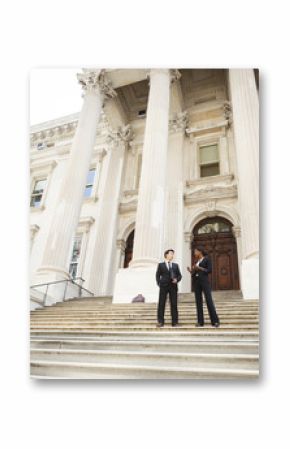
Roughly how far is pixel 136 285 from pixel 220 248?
4.32m

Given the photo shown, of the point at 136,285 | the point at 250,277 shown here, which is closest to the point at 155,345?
the point at 250,277

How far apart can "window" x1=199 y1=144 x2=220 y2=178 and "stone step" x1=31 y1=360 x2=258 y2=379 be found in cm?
849

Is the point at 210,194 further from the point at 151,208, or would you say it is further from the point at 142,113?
the point at 142,113

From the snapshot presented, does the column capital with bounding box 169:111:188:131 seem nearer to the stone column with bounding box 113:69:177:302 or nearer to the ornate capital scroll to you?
the ornate capital scroll

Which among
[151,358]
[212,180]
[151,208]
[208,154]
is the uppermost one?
[208,154]

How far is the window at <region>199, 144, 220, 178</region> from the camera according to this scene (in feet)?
35.6

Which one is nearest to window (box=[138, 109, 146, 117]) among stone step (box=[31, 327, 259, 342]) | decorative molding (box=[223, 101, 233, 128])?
decorative molding (box=[223, 101, 233, 128])

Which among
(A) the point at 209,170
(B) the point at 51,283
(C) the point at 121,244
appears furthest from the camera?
(A) the point at 209,170

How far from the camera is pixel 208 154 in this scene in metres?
11.2

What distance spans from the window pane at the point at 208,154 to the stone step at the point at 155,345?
8499mm

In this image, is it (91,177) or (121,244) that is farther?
(91,177)

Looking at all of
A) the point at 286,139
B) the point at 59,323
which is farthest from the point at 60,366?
the point at 286,139

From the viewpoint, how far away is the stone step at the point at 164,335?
3.37 meters
